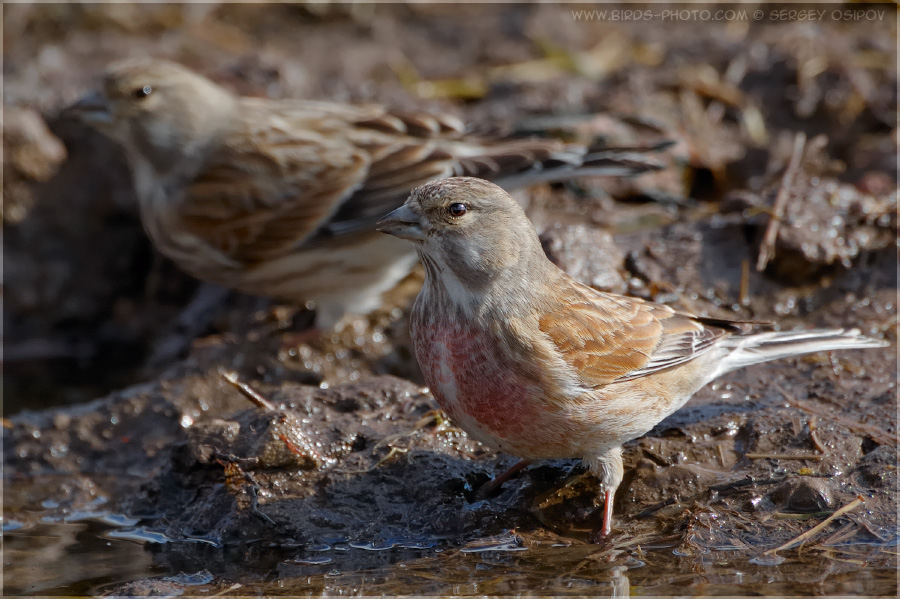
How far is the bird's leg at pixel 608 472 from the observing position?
4016 millimetres

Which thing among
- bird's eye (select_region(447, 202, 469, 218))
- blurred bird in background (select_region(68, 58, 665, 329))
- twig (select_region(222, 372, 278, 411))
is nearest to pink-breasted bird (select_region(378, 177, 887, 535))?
bird's eye (select_region(447, 202, 469, 218))

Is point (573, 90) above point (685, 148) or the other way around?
above

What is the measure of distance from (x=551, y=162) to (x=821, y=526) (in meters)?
2.76

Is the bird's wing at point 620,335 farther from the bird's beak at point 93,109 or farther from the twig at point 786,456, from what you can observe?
the bird's beak at point 93,109

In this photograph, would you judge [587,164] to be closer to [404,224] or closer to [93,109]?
[404,224]

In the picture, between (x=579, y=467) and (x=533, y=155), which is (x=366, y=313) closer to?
(x=533, y=155)

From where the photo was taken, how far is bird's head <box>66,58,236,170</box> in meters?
6.16

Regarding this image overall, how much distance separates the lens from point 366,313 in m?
6.23

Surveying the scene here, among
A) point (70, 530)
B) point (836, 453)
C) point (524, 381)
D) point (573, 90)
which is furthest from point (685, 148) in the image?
point (70, 530)

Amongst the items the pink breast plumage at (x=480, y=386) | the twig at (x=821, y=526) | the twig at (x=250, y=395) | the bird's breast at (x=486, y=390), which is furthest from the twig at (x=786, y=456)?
the twig at (x=250, y=395)

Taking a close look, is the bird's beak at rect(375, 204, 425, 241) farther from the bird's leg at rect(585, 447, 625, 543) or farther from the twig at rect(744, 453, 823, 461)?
the twig at rect(744, 453, 823, 461)

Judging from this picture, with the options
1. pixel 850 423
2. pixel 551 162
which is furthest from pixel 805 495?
pixel 551 162

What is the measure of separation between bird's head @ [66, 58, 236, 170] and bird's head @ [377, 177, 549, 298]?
109 inches

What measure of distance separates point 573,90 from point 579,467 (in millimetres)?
4144
